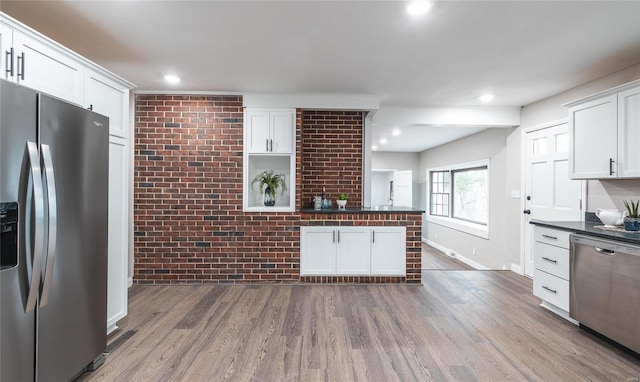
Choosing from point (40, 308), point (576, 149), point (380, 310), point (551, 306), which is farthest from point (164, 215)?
point (576, 149)

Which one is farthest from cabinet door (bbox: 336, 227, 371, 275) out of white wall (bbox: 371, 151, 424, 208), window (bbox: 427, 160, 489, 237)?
white wall (bbox: 371, 151, 424, 208)

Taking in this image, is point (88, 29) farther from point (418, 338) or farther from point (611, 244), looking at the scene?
point (611, 244)

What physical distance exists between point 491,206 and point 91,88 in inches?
219

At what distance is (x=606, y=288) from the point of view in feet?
7.79

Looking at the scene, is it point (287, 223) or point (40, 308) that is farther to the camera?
point (287, 223)

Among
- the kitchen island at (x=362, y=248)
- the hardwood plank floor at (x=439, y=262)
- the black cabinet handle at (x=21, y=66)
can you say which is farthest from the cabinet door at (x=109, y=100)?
the hardwood plank floor at (x=439, y=262)

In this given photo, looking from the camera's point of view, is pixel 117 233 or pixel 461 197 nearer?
pixel 117 233

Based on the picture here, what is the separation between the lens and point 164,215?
153 inches

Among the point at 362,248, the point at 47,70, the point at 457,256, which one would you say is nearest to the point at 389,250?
the point at 362,248

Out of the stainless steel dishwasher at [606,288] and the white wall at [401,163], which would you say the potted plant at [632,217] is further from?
the white wall at [401,163]

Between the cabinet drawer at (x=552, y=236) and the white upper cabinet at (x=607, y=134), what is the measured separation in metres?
0.64

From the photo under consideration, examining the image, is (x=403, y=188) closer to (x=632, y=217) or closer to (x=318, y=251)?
(x=318, y=251)

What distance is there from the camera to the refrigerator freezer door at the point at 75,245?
1626 millimetres

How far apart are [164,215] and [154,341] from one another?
1.83 metres
